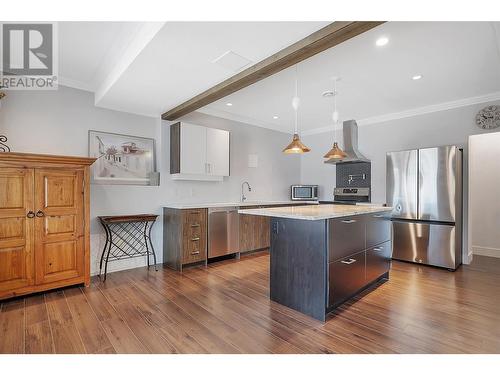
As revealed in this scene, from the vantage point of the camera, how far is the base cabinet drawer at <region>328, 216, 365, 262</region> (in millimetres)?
2277

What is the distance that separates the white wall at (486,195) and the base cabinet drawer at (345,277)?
3.26 m

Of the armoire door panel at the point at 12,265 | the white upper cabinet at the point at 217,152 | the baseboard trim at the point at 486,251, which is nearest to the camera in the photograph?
the armoire door panel at the point at 12,265

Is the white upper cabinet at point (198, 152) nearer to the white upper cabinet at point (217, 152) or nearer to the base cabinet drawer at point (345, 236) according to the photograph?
the white upper cabinet at point (217, 152)

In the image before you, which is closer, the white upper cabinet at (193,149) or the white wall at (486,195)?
the white upper cabinet at (193,149)

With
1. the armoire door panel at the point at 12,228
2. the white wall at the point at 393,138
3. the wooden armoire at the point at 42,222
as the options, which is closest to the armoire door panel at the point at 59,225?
the wooden armoire at the point at 42,222

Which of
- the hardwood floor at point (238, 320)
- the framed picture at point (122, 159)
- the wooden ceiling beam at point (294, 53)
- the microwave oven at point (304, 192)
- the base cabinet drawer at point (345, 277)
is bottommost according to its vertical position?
the hardwood floor at point (238, 320)

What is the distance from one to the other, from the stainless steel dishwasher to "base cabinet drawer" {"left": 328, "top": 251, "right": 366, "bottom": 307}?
6.98ft

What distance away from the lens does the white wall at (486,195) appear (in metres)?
4.57

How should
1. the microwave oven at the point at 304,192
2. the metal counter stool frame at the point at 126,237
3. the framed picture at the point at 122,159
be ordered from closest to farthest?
the metal counter stool frame at the point at 126,237 → the framed picture at the point at 122,159 → the microwave oven at the point at 304,192

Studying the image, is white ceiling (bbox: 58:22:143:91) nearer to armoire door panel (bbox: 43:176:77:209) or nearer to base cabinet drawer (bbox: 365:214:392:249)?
armoire door panel (bbox: 43:176:77:209)

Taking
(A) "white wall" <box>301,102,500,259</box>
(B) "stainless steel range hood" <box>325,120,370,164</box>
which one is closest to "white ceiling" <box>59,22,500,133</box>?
(A) "white wall" <box>301,102,500,259</box>
